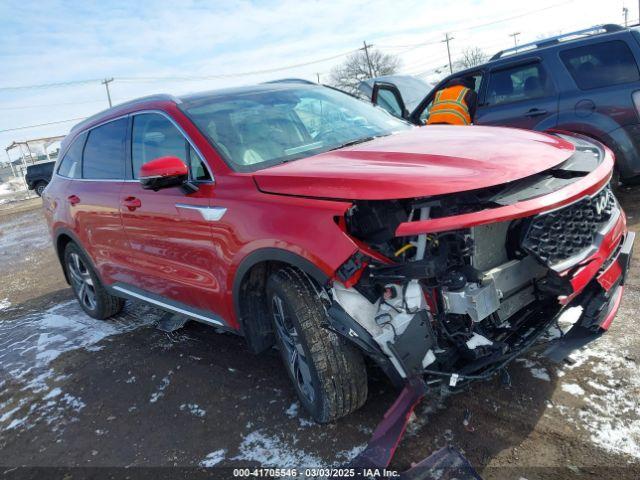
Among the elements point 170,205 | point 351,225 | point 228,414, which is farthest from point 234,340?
point 351,225

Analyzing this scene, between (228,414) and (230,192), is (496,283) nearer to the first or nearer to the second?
(230,192)

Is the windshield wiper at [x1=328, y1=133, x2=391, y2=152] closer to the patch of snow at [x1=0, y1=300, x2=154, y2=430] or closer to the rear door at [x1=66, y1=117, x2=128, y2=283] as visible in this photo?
the rear door at [x1=66, y1=117, x2=128, y2=283]

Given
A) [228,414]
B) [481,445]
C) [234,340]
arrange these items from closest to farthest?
[481,445]
[228,414]
[234,340]

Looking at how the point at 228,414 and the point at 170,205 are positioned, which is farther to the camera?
the point at 170,205

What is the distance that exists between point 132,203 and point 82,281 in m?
1.96

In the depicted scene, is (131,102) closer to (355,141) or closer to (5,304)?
(355,141)

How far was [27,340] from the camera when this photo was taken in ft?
15.9

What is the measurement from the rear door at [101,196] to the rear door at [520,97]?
14.2 ft

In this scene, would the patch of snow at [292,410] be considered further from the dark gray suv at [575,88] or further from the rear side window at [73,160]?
the dark gray suv at [575,88]

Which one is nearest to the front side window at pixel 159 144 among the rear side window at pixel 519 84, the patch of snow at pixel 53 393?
the patch of snow at pixel 53 393

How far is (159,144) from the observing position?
350cm

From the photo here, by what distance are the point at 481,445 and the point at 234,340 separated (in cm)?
217

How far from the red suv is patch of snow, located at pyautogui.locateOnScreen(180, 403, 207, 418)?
53cm

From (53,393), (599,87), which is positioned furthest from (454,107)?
(53,393)
